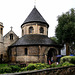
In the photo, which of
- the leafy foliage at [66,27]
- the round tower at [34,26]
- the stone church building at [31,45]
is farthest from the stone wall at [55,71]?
the round tower at [34,26]

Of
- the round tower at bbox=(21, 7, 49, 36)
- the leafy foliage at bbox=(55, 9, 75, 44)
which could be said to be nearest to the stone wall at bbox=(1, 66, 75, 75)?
the leafy foliage at bbox=(55, 9, 75, 44)

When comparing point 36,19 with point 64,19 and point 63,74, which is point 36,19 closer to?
point 64,19

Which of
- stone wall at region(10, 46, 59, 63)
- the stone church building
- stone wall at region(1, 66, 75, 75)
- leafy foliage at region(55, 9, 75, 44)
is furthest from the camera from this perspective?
leafy foliage at region(55, 9, 75, 44)

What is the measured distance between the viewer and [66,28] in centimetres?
2500

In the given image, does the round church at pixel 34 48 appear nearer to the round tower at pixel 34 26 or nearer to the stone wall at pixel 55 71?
the round tower at pixel 34 26

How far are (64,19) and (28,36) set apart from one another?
31.4ft

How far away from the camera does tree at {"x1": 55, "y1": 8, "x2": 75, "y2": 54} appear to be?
25.0 metres

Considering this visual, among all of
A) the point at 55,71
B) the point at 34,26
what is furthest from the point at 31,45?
the point at 55,71

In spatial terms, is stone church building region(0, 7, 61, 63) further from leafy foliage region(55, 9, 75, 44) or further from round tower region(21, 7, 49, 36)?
leafy foliage region(55, 9, 75, 44)

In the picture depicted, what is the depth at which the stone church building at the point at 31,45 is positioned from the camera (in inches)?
930

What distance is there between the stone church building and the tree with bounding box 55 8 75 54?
2507mm

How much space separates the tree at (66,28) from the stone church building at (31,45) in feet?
8.23

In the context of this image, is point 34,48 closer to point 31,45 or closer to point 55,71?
point 31,45

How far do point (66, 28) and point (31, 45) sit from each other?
8.74m
